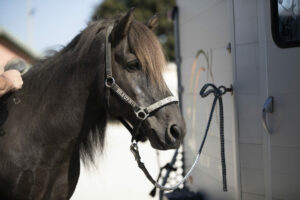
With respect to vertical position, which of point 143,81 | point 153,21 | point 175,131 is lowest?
point 175,131

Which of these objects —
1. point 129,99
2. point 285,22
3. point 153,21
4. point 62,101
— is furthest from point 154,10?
point 129,99

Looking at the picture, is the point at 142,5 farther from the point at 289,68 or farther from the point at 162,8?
the point at 289,68

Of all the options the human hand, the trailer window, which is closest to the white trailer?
the trailer window

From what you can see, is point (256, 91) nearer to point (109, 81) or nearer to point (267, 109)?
point (267, 109)

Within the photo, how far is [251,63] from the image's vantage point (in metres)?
2.18

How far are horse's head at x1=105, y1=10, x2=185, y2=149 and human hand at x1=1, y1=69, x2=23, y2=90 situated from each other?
711 millimetres

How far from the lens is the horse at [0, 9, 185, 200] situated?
1977mm

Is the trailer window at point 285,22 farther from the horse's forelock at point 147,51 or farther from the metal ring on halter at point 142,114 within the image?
the metal ring on halter at point 142,114

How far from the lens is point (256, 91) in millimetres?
2164

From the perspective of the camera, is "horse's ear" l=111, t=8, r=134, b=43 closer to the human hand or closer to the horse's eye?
the horse's eye

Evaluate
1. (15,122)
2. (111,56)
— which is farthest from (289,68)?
(15,122)

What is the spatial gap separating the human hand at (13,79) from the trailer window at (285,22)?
182cm

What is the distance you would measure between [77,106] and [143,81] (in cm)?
50

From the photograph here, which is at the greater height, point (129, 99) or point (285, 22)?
point (285, 22)
